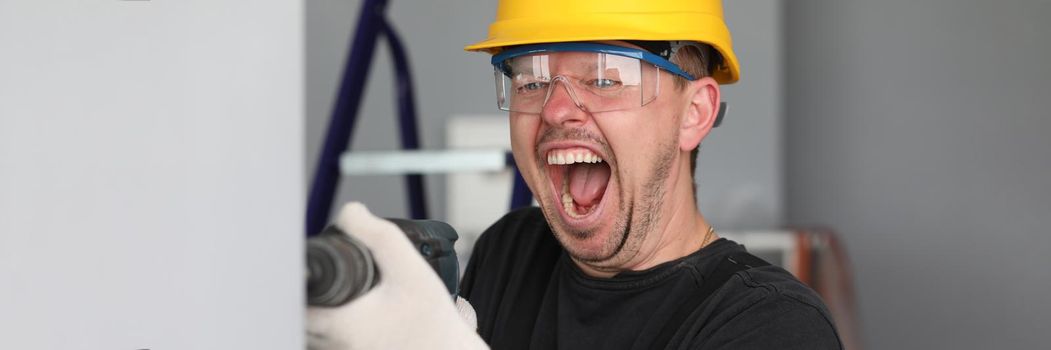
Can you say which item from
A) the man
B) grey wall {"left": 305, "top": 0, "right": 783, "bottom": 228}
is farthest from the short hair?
grey wall {"left": 305, "top": 0, "right": 783, "bottom": 228}

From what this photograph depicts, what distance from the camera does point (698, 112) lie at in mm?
1578

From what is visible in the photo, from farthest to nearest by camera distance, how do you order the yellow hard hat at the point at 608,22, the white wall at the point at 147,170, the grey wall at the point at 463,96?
the grey wall at the point at 463,96 → the yellow hard hat at the point at 608,22 → the white wall at the point at 147,170

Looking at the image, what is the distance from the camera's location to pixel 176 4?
1.96 feet

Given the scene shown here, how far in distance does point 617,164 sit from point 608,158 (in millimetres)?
15

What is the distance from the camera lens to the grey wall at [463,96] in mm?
4004

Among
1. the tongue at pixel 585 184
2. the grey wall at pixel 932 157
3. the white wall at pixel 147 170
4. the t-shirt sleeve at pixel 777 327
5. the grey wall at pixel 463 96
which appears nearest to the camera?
the white wall at pixel 147 170

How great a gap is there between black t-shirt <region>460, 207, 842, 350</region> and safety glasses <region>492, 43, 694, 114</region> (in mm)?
239

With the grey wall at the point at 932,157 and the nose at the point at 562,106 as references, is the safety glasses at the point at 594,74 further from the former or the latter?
the grey wall at the point at 932,157

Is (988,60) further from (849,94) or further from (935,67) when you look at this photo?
(849,94)

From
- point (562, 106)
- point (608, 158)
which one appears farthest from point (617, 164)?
point (562, 106)

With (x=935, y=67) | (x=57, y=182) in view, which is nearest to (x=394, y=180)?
(x=935, y=67)

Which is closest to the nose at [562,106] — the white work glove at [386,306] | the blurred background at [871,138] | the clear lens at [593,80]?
the clear lens at [593,80]

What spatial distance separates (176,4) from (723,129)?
356cm

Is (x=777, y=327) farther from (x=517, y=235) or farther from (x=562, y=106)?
(x=517, y=235)
